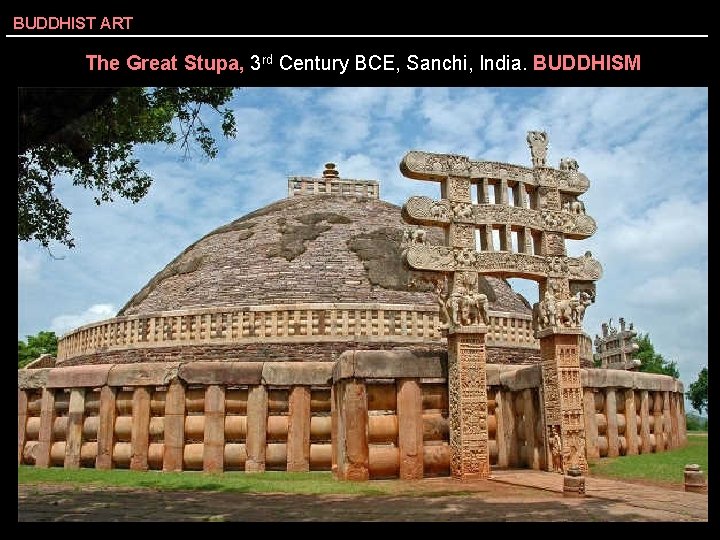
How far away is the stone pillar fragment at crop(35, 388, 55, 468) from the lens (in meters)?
10.3

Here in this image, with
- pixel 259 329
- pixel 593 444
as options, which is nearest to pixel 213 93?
pixel 593 444

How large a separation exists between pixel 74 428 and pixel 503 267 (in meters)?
7.75

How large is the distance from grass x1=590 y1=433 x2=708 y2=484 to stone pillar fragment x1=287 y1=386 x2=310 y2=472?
15.1 feet

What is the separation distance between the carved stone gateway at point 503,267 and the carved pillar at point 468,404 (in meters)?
0.01

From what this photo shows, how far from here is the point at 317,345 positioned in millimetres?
15906

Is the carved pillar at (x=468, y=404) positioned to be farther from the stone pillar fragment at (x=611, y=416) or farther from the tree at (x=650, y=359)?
the tree at (x=650, y=359)

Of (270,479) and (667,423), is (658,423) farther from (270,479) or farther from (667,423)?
(270,479)

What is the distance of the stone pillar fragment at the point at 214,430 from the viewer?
9.25m

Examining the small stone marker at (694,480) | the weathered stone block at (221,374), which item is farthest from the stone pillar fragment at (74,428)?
the small stone marker at (694,480)

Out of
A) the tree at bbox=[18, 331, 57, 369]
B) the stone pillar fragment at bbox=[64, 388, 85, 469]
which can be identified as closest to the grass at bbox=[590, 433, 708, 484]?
the stone pillar fragment at bbox=[64, 388, 85, 469]

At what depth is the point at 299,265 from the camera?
21844 mm

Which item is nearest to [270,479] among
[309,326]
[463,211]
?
[463,211]
